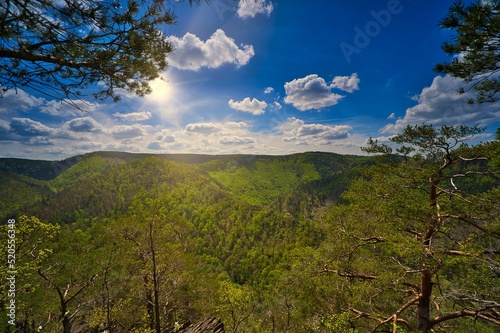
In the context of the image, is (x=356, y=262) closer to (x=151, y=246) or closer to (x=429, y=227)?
(x=429, y=227)

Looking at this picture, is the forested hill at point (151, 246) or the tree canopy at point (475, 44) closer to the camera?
the tree canopy at point (475, 44)

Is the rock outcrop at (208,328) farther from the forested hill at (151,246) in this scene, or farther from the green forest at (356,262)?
the forested hill at (151,246)

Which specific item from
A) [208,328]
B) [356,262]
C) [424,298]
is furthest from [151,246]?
[424,298]

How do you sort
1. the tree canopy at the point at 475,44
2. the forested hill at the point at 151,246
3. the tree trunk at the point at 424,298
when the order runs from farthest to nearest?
the forested hill at the point at 151,246 → the tree trunk at the point at 424,298 → the tree canopy at the point at 475,44

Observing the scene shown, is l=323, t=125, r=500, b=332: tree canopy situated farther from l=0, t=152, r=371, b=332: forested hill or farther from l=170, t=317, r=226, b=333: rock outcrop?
l=170, t=317, r=226, b=333: rock outcrop

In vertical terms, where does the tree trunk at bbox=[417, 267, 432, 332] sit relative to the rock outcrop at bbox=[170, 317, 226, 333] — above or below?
above

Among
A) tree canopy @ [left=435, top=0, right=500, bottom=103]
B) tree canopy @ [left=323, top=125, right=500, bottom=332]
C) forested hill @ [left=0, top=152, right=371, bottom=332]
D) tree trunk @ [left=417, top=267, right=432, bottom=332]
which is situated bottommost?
forested hill @ [left=0, top=152, right=371, bottom=332]

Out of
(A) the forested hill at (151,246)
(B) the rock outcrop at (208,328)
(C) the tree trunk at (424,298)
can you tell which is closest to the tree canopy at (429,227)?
(C) the tree trunk at (424,298)

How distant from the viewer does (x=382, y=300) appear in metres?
10.2

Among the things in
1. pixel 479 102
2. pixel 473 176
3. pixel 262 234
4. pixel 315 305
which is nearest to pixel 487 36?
pixel 479 102

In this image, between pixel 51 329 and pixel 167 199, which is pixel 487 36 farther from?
pixel 167 199

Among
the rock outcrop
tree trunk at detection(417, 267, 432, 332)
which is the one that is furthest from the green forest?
the rock outcrop

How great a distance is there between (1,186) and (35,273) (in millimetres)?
285571

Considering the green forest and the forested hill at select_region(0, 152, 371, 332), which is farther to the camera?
the forested hill at select_region(0, 152, 371, 332)
